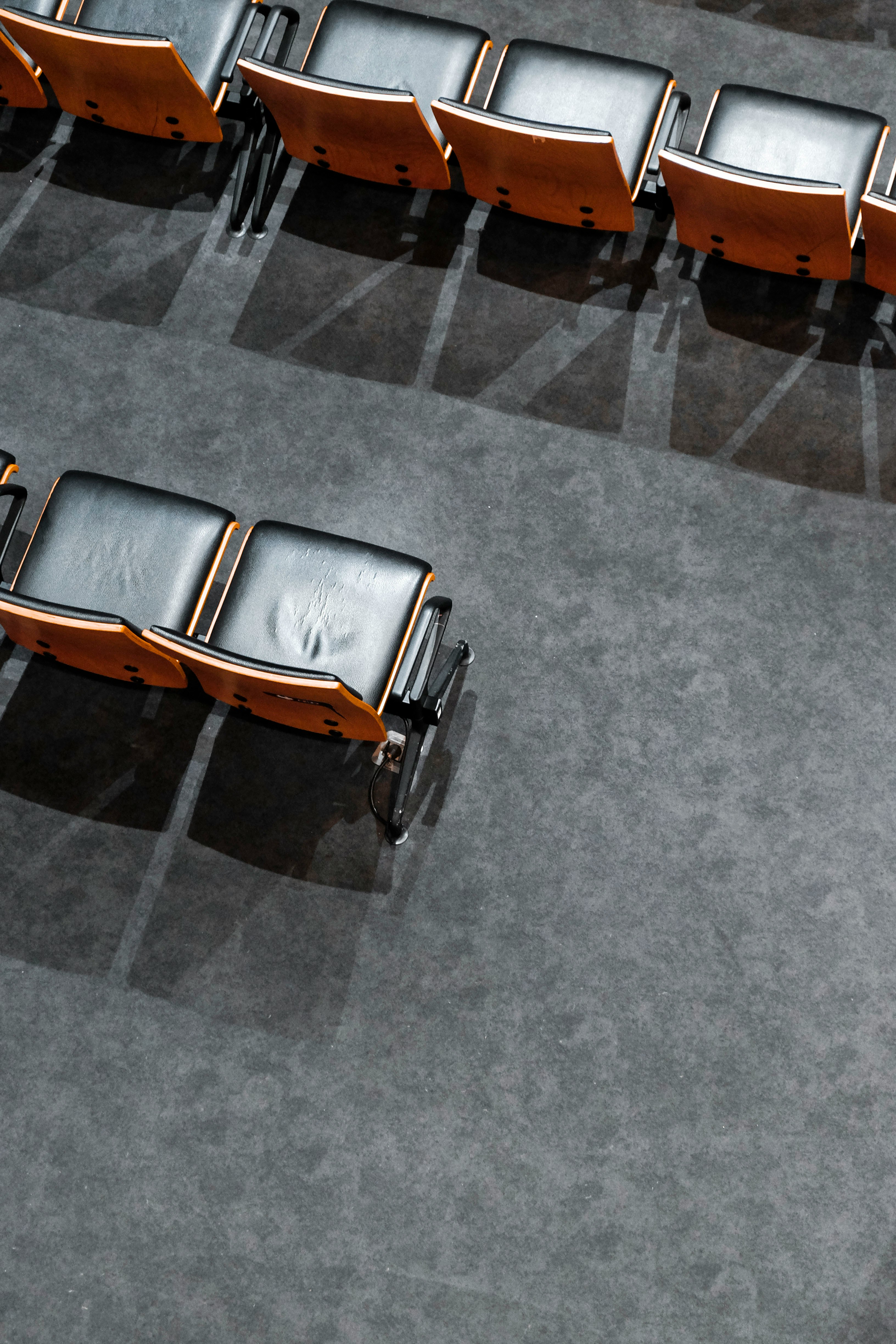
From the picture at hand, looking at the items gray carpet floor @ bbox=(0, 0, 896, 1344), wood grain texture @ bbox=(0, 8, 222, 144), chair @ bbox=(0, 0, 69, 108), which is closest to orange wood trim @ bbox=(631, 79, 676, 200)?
gray carpet floor @ bbox=(0, 0, 896, 1344)

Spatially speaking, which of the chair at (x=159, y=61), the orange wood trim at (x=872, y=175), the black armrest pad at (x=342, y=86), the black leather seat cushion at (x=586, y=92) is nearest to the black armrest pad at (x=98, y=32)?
the chair at (x=159, y=61)

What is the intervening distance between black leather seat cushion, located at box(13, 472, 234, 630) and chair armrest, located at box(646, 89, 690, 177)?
1.64 m

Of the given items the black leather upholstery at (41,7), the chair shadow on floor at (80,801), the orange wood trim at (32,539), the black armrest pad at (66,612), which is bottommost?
the chair shadow on floor at (80,801)

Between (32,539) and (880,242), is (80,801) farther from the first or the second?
(880,242)

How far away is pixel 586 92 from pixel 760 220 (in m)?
0.81

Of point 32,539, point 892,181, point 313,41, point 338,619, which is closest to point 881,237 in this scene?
point 892,181

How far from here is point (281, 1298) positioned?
312 cm

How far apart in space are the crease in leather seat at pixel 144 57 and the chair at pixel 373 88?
167mm

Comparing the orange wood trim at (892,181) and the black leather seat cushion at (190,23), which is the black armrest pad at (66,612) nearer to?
the black leather seat cushion at (190,23)

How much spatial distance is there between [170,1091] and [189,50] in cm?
302

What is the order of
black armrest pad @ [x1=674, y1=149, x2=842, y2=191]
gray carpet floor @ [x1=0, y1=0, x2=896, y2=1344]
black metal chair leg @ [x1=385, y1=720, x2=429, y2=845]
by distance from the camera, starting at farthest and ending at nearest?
black metal chair leg @ [x1=385, y1=720, x2=429, y2=845] → gray carpet floor @ [x1=0, y1=0, x2=896, y2=1344] → black armrest pad @ [x1=674, y1=149, x2=842, y2=191]

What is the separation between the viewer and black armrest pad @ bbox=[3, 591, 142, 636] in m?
2.73

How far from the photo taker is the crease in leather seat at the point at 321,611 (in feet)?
10.4

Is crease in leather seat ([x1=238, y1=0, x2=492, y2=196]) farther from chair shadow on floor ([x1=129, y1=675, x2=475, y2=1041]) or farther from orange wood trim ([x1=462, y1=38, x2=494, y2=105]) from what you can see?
chair shadow on floor ([x1=129, y1=675, x2=475, y2=1041])
